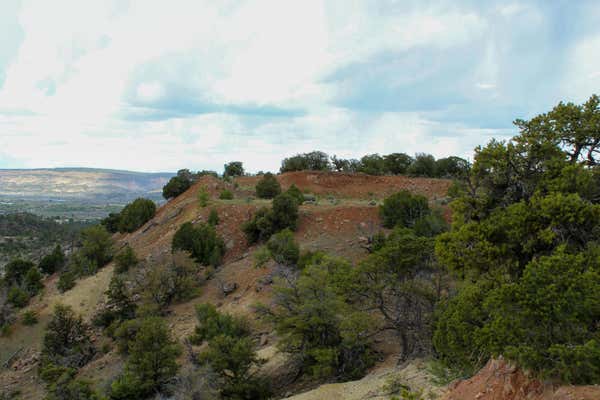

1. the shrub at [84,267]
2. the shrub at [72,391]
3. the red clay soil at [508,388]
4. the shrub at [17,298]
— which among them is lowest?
the shrub at [17,298]

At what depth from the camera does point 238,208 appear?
32562 millimetres

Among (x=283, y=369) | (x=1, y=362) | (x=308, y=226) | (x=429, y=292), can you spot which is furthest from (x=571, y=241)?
(x=1, y=362)

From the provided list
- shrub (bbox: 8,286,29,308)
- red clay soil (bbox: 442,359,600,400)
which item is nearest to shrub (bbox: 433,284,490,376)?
red clay soil (bbox: 442,359,600,400)

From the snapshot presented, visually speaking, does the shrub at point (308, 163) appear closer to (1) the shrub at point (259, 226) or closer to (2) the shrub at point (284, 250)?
(1) the shrub at point (259, 226)

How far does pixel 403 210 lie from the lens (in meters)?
26.8

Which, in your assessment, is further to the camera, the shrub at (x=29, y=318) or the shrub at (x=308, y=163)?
the shrub at (x=308, y=163)

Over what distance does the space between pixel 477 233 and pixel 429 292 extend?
19.6 feet

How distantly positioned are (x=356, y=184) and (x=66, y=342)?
2743cm

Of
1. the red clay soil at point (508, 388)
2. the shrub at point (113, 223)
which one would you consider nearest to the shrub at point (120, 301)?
the red clay soil at point (508, 388)

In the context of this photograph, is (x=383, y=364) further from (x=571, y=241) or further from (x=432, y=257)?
(x=571, y=241)

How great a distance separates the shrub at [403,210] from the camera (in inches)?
1045

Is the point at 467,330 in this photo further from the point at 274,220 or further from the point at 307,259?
the point at 274,220

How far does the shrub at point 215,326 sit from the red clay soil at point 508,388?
34.3 feet

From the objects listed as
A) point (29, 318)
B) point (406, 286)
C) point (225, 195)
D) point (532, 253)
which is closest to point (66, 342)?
point (29, 318)
